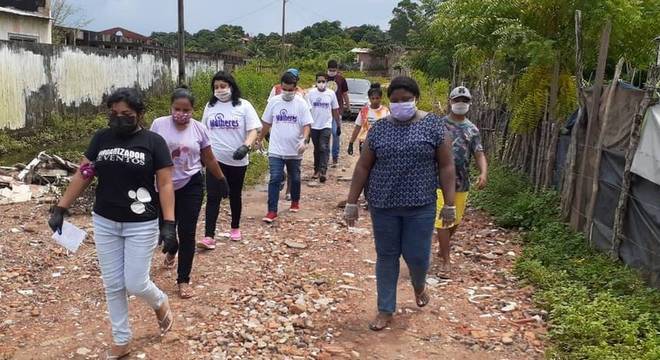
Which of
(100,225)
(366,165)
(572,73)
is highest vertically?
(572,73)

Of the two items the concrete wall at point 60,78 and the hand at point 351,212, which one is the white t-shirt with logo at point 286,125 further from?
the concrete wall at point 60,78

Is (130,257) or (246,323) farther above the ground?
(130,257)

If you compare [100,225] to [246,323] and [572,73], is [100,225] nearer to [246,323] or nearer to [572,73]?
[246,323]

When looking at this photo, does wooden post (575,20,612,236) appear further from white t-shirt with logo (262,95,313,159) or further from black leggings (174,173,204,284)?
black leggings (174,173,204,284)

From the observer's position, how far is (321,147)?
9797mm

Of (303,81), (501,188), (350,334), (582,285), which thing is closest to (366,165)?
(350,334)

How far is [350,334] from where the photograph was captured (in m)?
4.44

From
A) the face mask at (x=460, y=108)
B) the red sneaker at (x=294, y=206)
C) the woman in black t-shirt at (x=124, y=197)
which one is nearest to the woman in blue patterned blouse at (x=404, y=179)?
the face mask at (x=460, y=108)

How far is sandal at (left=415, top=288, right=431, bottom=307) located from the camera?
187 inches

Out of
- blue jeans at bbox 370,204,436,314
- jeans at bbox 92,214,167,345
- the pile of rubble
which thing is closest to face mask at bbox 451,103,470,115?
blue jeans at bbox 370,204,436,314

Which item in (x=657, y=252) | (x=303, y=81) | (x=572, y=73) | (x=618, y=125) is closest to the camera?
(x=657, y=252)

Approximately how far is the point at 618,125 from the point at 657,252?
59.0 inches

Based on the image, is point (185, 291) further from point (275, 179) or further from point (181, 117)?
point (275, 179)

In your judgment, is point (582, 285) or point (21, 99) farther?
point (21, 99)
